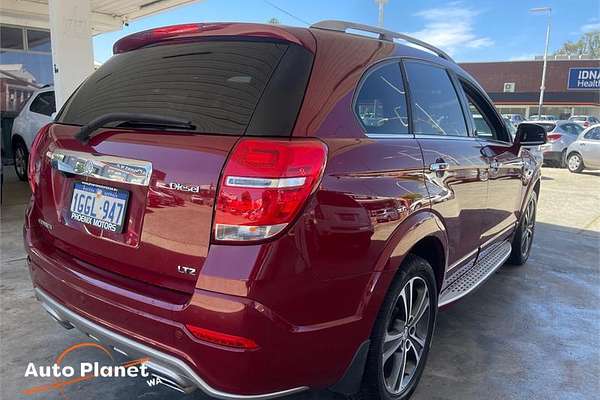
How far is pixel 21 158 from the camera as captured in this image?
8.81m

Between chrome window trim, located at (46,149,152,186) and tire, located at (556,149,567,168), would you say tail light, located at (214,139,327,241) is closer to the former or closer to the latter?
chrome window trim, located at (46,149,152,186)

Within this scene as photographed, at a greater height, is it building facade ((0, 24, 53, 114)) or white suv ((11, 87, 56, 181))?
building facade ((0, 24, 53, 114))

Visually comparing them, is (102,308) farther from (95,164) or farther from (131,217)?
(95,164)

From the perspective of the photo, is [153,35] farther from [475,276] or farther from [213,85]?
[475,276]

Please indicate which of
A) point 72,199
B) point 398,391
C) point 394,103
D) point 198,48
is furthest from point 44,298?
point 394,103

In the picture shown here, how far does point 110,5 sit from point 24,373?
34.1 ft

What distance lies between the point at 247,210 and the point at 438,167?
4.28 feet

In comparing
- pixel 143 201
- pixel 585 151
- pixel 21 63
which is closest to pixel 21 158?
pixel 21 63

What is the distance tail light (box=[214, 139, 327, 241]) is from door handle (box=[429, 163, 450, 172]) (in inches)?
39.6

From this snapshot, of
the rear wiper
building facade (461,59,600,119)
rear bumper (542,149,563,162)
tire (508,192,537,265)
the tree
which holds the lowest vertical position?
tire (508,192,537,265)

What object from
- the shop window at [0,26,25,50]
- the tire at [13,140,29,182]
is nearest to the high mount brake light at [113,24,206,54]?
the tire at [13,140,29,182]

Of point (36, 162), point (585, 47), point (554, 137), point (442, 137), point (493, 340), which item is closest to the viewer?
point (36, 162)

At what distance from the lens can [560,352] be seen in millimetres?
3104

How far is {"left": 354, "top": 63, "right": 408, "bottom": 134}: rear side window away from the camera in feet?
6.95
